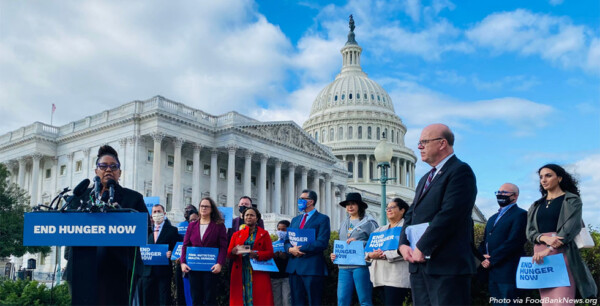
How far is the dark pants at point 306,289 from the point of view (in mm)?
10641

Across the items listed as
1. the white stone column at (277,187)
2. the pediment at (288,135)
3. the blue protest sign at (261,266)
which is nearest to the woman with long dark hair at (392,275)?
the blue protest sign at (261,266)

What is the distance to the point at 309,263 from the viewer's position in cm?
1070

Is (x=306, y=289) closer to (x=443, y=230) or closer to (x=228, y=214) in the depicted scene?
(x=228, y=214)

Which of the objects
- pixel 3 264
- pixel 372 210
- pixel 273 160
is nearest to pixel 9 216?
pixel 3 264

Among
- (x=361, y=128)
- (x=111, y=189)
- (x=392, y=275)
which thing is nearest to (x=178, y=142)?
(x=392, y=275)

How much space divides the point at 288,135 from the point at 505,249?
57.6 meters

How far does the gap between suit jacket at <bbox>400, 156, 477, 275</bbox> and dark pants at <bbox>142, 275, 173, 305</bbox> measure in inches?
252

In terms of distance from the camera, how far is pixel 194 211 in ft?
42.3

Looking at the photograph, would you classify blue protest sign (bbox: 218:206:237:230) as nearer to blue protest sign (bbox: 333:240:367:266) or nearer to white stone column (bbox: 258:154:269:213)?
blue protest sign (bbox: 333:240:367:266)

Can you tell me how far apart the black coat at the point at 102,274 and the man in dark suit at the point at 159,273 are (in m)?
5.07

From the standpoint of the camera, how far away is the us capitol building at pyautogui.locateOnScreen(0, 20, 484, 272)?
5378 centimetres

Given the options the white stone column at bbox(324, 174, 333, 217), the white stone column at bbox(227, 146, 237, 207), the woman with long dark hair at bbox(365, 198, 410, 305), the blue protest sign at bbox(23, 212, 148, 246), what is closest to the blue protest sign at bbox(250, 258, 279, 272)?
the woman with long dark hair at bbox(365, 198, 410, 305)

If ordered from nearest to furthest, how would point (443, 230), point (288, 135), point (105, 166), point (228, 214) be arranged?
point (443, 230)
point (105, 166)
point (228, 214)
point (288, 135)

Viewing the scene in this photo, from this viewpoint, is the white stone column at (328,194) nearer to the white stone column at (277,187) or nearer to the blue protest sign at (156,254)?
the white stone column at (277,187)
